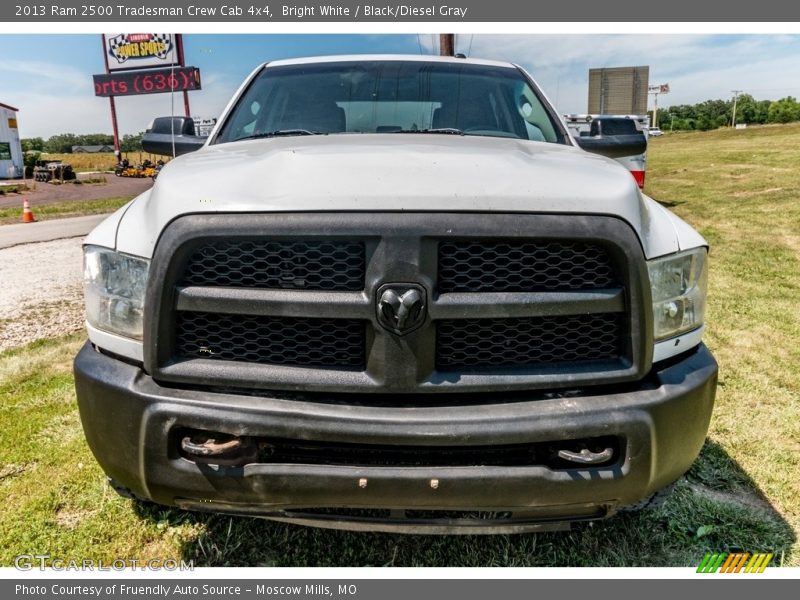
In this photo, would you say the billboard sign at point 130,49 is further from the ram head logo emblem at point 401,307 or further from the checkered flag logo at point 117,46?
the ram head logo emblem at point 401,307

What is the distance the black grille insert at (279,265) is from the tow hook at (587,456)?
2.63 feet

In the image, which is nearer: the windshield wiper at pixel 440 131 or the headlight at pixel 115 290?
the headlight at pixel 115 290

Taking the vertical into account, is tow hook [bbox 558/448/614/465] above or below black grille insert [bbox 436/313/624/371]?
below

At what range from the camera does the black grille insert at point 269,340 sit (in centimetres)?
200

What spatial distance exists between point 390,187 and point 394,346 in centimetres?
47

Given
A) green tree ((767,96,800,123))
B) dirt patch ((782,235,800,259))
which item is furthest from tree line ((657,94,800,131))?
dirt patch ((782,235,800,259))

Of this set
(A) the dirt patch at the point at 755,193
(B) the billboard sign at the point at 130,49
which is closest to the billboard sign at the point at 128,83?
(B) the billboard sign at the point at 130,49

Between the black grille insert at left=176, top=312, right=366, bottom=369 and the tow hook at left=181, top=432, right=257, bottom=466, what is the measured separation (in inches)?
10.0

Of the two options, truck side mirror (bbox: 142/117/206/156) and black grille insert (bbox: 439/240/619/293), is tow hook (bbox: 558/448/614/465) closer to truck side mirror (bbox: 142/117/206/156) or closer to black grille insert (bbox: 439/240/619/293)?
black grille insert (bbox: 439/240/619/293)

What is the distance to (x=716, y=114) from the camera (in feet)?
360

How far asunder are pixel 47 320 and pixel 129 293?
4.50 meters

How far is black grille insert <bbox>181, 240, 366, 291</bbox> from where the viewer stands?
1.93 m

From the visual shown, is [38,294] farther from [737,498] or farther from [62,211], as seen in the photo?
[62,211]

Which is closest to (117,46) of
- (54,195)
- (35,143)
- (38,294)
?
(54,195)
